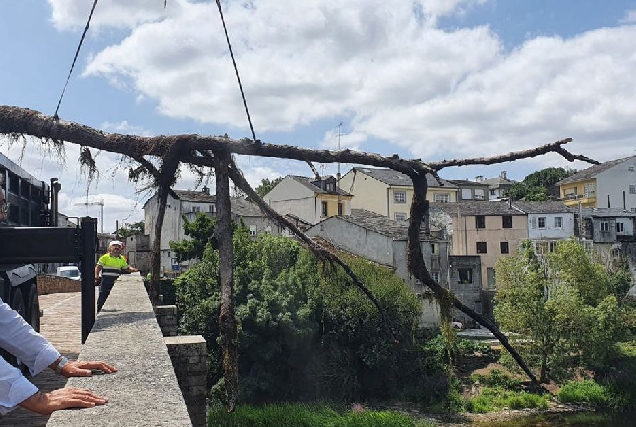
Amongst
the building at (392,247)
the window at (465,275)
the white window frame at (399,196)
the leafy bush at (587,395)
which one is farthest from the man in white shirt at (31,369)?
the white window frame at (399,196)

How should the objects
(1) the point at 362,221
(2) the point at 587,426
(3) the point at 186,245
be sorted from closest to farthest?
(2) the point at 587,426 < (3) the point at 186,245 < (1) the point at 362,221

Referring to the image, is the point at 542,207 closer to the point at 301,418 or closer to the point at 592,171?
the point at 592,171

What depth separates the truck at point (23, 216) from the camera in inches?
263

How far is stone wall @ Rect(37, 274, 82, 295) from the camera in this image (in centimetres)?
2092

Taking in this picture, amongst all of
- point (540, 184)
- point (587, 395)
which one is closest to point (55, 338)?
point (587, 395)

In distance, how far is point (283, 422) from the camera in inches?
767

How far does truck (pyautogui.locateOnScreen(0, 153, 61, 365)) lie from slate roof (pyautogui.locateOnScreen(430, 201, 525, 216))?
137ft

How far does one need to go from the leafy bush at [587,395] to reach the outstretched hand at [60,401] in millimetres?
32204

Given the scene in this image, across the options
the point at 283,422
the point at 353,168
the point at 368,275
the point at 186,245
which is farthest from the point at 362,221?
the point at 353,168

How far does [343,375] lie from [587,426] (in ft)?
37.0

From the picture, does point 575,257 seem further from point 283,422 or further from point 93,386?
point 93,386

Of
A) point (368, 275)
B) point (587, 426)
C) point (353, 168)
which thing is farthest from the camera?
point (368, 275)

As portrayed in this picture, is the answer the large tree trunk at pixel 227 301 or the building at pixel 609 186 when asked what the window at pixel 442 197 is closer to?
the building at pixel 609 186

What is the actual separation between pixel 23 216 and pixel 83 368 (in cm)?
540
